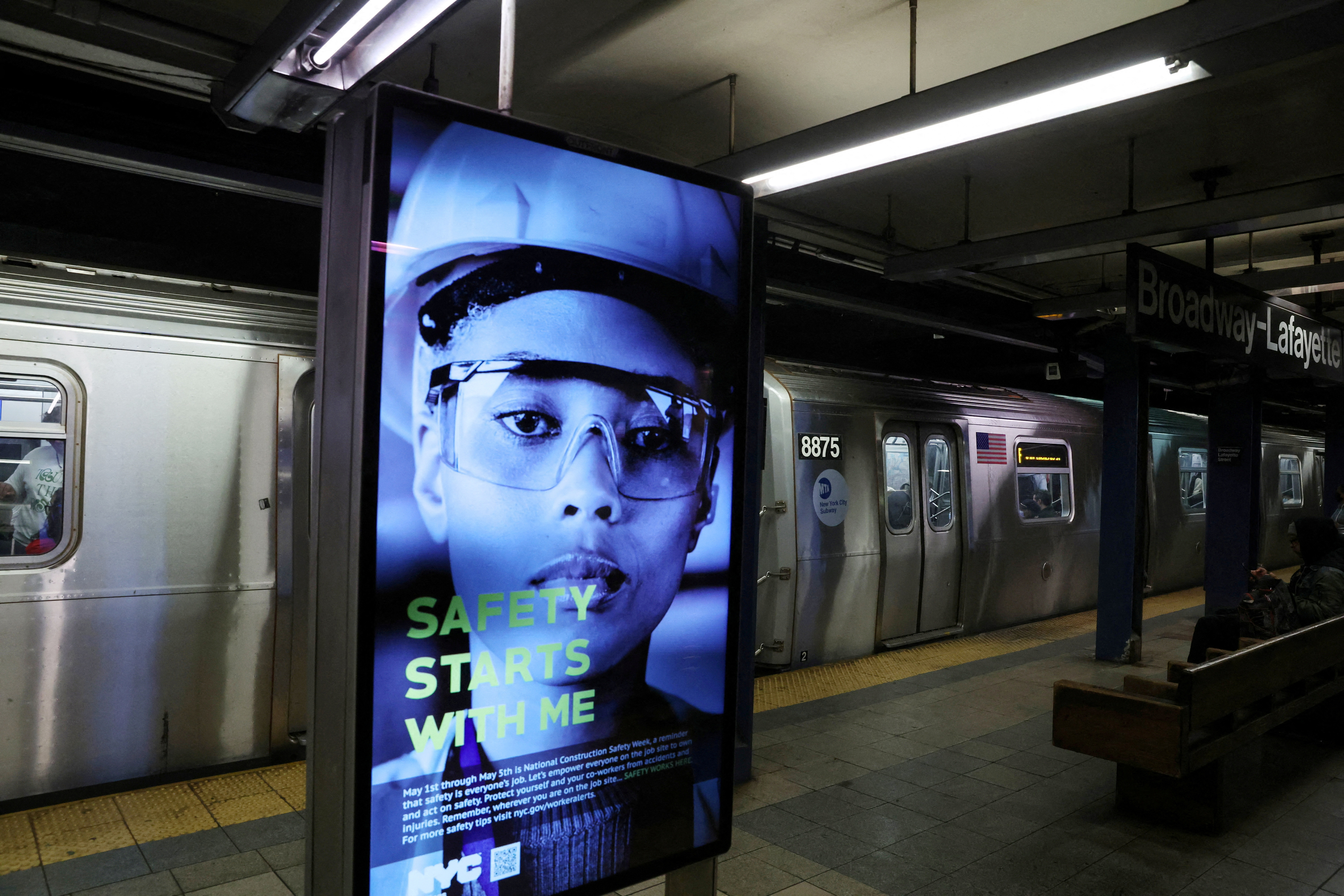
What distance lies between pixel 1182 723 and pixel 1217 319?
8.05ft

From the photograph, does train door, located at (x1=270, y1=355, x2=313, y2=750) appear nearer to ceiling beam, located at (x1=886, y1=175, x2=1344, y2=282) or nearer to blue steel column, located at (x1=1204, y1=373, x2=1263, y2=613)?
ceiling beam, located at (x1=886, y1=175, x2=1344, y2=282)

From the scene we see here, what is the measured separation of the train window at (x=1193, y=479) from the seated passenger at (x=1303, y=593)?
7.13 m

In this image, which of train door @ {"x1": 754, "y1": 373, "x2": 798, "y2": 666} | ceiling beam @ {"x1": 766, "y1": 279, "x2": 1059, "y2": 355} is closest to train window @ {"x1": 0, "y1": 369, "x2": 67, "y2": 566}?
ceiling beam @ {"x1": 766, "y1": 279, "x2": 1059, "y2": 355}

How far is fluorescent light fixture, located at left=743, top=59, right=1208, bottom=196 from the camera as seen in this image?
2818 millimetres

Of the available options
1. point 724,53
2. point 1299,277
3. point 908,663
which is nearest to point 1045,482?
point 908,663

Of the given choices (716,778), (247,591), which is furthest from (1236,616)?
(247,591)

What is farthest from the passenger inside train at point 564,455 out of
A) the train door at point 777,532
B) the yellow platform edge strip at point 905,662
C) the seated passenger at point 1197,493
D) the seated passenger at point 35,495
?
the seated passenger at point 1197,493

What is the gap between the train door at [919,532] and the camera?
7.71 meters

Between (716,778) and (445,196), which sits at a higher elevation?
(445,196)

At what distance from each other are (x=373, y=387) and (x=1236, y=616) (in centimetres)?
590

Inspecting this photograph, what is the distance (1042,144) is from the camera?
4.84 m

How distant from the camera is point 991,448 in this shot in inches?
344

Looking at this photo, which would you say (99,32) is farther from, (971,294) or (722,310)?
(971,294)

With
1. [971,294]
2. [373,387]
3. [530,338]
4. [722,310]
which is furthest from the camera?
[971,294]
